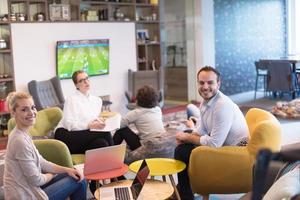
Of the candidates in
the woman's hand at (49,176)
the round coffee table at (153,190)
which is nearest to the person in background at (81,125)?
the round coffee table at (153,190)

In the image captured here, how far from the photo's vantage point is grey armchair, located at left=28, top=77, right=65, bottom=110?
626 cm

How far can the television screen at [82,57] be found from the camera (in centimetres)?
691

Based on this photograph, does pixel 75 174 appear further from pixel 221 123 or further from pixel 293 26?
pixel 293 26

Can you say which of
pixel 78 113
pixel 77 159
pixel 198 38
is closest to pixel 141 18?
pixel 198 38

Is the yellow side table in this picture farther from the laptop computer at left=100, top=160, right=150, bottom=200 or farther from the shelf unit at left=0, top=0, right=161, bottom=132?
the shelf unit at left=0, top=0, right=161, bottom=132

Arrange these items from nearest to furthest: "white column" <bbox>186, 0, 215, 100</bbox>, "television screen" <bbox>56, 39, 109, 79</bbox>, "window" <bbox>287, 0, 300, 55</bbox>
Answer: "television screen" <bbox>56, 39, 109, 79</bbox> → "white column" <bbox>186, 0, 215, 100</bbox> → "window" <bbox>287, 0, 300, 55</bbox>

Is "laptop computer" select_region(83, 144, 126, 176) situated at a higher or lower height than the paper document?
lower

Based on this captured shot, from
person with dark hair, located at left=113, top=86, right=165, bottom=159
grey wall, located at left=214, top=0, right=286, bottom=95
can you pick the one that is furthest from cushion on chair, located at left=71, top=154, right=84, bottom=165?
grey wall, located at left=214, top=0, right=286, bottom=95

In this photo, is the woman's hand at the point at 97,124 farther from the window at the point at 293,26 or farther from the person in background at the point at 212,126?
the window at the point at 293,26

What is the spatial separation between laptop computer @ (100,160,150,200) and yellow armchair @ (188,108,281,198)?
55 cm

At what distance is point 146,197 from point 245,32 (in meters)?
8.34

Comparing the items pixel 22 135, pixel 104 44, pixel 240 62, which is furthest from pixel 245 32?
pixel 22 135

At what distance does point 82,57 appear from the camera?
7.18 m

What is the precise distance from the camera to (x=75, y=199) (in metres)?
2.90
